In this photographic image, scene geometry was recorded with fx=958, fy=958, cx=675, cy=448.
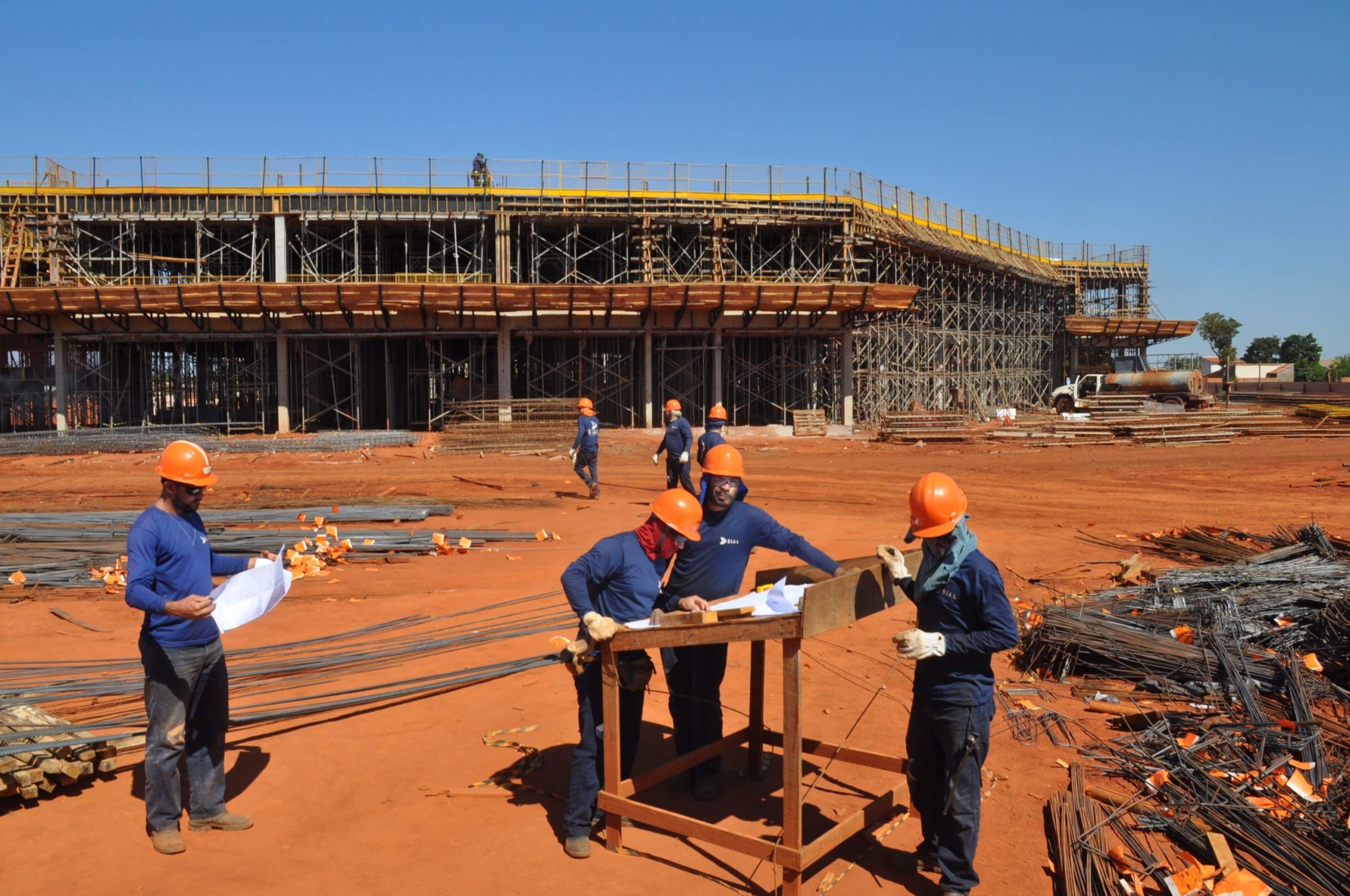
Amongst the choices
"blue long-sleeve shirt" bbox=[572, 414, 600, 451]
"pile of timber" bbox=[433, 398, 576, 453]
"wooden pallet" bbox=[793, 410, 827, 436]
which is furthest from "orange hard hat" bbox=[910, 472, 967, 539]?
"wooden pallet" bbox=[793, 410, 827, 436]

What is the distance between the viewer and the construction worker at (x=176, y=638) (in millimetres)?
4688

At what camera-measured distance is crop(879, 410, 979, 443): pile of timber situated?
27953 millimetres

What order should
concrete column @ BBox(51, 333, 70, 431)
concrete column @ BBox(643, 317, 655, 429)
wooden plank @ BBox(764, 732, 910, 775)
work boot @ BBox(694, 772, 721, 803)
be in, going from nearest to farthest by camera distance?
wooden plank @ BBox(764, 732, 910, 775) < work boot @ BBox(694, 772, 721, 803) < concrete column @ BBox(51, 333, 70, 431) < concrete column @ BBox(643, 317, 655, 429)

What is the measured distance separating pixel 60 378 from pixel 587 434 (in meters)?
21.8

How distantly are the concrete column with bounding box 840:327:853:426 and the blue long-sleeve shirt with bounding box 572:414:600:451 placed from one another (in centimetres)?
1719

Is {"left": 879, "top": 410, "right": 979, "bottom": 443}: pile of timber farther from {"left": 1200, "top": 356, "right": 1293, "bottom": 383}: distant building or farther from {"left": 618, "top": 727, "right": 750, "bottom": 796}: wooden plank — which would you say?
{"left": 1200, "top": 356, "right": 1293, "bottom": 383}: distant building

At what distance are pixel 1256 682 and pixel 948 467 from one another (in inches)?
613

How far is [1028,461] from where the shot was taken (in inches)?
910

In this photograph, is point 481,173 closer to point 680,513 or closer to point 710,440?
point 710,440

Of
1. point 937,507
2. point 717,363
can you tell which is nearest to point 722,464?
point 937,507

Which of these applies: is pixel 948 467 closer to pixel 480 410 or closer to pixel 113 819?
pixel 480 410

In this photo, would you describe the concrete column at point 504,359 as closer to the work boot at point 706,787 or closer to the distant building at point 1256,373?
the work boot at point 706,787

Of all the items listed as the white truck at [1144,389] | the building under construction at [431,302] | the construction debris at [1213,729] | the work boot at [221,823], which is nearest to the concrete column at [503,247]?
the building under construction at [431,302]

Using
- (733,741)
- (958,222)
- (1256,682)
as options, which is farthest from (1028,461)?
(958,222)
